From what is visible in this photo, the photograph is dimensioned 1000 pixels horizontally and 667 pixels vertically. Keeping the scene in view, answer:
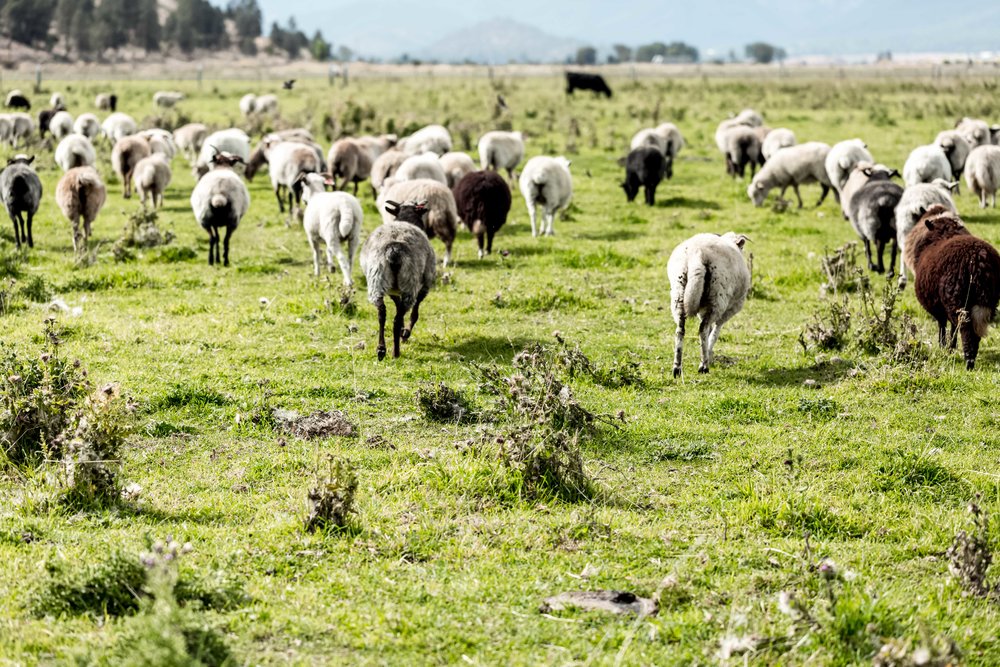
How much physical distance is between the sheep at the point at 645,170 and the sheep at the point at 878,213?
5779 mm

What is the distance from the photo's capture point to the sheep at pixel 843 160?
18.7m

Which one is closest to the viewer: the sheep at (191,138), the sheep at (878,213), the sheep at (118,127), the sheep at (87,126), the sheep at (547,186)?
the sheep at (878,213)

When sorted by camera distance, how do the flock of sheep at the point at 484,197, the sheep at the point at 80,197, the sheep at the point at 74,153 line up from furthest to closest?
the sheep at the point at 74,153, the sheep at the point at 80,197, the flock of sheep at the point at 484,197

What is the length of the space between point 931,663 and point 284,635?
3.15 meters

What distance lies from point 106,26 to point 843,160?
105779 mm

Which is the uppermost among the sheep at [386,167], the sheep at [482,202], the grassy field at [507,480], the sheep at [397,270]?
the sheep at [386,167]

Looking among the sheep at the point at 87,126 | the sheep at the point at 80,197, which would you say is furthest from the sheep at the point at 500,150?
the sheep at the point at 87,126

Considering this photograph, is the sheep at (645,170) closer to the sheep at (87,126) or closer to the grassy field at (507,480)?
the grassy field at (507,480)

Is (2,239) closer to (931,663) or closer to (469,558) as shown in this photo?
(469,558)

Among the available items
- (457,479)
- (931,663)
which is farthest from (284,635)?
(931,663)

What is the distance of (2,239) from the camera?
16.3m

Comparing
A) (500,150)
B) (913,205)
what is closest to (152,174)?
(500,150)

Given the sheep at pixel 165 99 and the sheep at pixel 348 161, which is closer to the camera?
the sheep at pixel 348 161

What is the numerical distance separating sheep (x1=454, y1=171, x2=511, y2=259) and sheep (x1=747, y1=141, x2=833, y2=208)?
7086 millimetres
